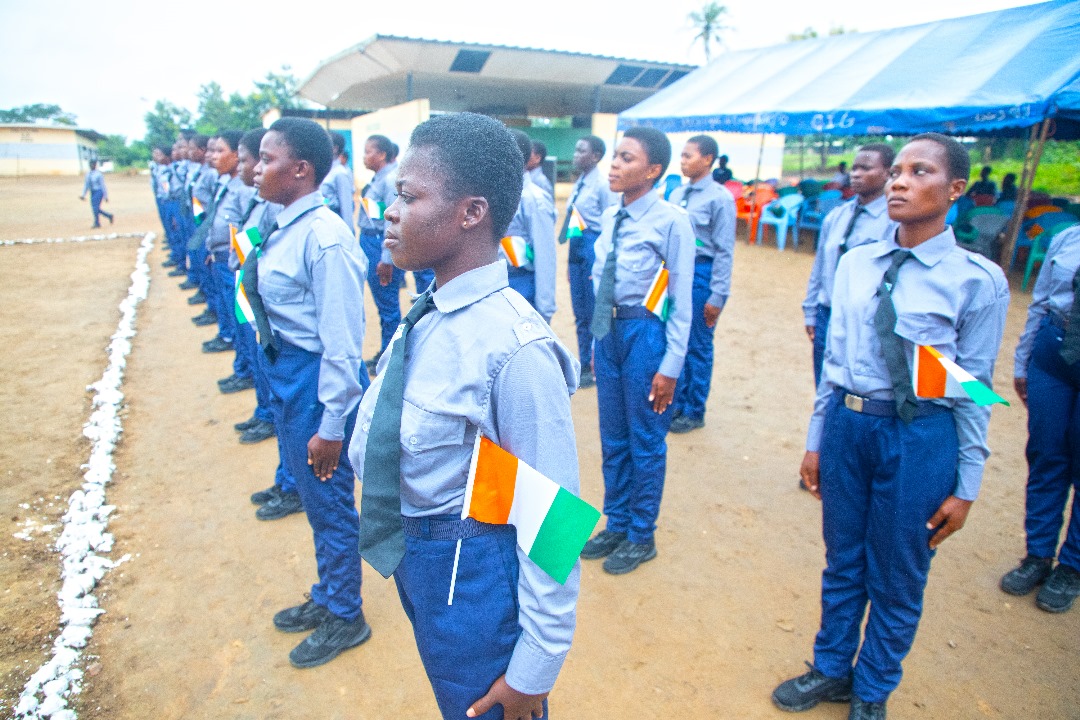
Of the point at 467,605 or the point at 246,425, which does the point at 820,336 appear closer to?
the point at 467,605

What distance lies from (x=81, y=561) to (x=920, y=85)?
35.6 feet

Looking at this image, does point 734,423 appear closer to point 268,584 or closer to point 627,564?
point 627,564

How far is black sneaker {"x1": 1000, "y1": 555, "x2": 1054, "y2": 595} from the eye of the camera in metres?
3.09

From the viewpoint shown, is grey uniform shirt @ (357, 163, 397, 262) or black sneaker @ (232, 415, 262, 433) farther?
grey uniform shirt @ (357, 163, 397, 262)

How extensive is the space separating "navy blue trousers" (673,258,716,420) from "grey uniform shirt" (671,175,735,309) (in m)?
0.07

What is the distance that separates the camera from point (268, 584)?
3.19m

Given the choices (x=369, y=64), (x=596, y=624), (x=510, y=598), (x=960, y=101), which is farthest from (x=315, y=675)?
(x=369, y=64)

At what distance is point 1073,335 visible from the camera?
2830mm

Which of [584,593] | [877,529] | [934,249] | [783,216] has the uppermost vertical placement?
[934,249]

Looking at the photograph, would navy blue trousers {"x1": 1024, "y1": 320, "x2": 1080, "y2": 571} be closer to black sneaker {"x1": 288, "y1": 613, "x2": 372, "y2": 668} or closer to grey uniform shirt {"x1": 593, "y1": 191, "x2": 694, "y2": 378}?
grey uniform shirt {"x1": 593, "y1": 191, "x2": 694, "y2": 378}

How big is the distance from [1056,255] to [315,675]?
379cm

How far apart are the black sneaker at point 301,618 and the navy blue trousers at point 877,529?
207cm

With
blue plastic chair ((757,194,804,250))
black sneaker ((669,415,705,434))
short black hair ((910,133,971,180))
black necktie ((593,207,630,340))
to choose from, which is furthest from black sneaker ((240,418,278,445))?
blue plastic chair ((757,194,804,250))

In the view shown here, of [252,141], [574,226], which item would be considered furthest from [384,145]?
[252,141]
